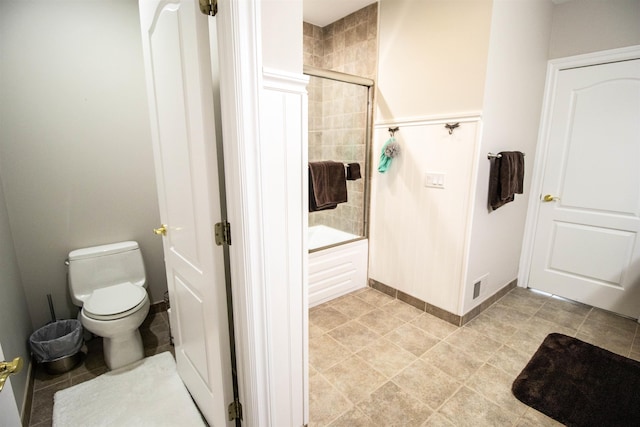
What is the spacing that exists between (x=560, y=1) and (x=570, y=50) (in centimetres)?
39

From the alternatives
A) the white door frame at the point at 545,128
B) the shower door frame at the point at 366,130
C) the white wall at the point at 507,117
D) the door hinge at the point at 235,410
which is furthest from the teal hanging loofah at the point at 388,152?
the door hinge at the point at 235,410

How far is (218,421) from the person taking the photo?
1363 millimetres

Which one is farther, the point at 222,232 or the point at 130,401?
the point at 130,401

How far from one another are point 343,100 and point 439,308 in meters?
2.10

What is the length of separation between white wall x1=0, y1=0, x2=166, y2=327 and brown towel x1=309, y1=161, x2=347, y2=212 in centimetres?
125

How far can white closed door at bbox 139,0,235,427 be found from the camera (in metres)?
1.07

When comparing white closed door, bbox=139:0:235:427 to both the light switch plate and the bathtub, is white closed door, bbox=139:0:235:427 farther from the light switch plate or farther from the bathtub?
the light switch plate

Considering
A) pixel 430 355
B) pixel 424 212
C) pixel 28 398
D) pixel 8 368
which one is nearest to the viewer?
pixel 8 368

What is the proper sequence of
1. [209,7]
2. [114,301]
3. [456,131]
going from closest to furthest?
[209,7]
[114,301]
[456,131]

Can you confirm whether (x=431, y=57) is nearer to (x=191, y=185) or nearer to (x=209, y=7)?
(x=209, y=7)

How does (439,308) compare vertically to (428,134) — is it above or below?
below

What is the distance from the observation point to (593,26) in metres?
2.34

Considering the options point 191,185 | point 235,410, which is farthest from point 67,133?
point 235,410

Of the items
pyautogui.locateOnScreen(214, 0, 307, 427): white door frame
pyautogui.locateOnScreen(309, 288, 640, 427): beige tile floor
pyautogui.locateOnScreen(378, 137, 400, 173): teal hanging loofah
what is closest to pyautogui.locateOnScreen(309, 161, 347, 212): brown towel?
pyautogui.locateOnScreen(378, 137, 400, 173): teal hanging loofah
